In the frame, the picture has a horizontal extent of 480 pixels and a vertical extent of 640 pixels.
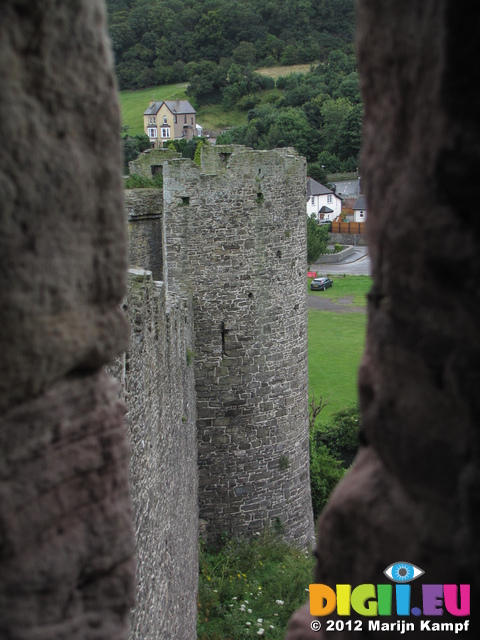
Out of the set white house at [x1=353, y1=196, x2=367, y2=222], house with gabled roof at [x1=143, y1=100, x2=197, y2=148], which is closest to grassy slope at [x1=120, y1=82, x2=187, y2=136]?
house with gabled roof at [x1=143, y1=100, x2=197, y2=148]

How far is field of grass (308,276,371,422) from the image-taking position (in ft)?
85.6

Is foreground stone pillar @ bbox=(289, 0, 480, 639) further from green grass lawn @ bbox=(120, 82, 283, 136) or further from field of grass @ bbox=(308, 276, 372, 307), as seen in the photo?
green grass lawn @ bbox=(120, 82, 283, 136)

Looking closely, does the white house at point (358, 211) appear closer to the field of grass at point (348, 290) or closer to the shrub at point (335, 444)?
the field of grass at point (348, 290)

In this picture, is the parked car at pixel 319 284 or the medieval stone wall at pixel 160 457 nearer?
the medieval stone wall at pixel 160 457

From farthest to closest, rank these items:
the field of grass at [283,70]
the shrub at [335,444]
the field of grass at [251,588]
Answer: the field of grass at [283,70] → the shrub at [335,444] → the field of grass at [251,588]

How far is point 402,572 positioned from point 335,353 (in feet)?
93.7

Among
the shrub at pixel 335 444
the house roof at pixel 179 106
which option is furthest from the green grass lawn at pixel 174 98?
the shrub at pixel 335 444

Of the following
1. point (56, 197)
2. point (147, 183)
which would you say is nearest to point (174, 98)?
point (147, 183)

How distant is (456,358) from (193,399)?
34.2 ft

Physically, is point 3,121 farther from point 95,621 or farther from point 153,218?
point 153,218

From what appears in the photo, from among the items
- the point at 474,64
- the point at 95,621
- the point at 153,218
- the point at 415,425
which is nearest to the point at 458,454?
the point at 415,425

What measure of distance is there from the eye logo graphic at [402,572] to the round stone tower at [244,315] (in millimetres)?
9963

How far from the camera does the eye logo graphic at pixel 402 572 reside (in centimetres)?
254

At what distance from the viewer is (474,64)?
2207 millimetres
